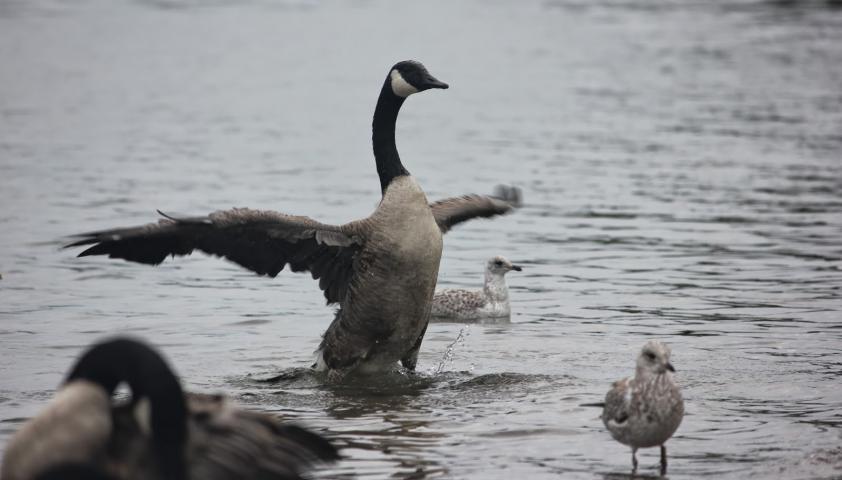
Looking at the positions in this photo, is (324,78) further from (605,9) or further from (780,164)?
(605,9)

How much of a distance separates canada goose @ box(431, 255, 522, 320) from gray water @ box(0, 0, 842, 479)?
0.23m

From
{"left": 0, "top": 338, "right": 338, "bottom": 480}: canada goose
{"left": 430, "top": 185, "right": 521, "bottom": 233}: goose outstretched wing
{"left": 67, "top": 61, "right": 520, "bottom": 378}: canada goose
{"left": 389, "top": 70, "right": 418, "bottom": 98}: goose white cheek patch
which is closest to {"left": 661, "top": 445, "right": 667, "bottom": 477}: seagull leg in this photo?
{"left": 0, "top": 338, "right": 338, "bottom": 480}: canada goose

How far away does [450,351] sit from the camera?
12.5 meters

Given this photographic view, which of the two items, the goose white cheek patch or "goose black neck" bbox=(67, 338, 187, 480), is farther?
the goose white cheek patch

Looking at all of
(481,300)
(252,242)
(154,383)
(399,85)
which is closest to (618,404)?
(154,383)

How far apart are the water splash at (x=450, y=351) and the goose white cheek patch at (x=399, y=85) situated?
8.04ft

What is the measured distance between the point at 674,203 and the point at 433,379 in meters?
9.77

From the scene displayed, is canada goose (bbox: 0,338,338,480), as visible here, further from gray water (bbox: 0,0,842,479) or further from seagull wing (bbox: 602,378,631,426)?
seagull wing (bbox: 602,378,631,426)

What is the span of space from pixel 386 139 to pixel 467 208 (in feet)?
3.95

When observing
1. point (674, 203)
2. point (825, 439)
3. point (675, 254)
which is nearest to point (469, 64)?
point (674, 203)

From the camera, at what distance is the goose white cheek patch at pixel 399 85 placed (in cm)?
1163

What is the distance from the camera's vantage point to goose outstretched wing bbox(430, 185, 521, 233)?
479 inches

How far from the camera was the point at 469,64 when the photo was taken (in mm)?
42656

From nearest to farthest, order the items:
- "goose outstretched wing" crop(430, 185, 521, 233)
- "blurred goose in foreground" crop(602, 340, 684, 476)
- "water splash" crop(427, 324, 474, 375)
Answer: "blurred goose in foreground" crop(602, 340, 684, 476), "water splash" crop(427, 324, 474, 375), "goose outstretched wing" crop(430, 185, 521, 233)
